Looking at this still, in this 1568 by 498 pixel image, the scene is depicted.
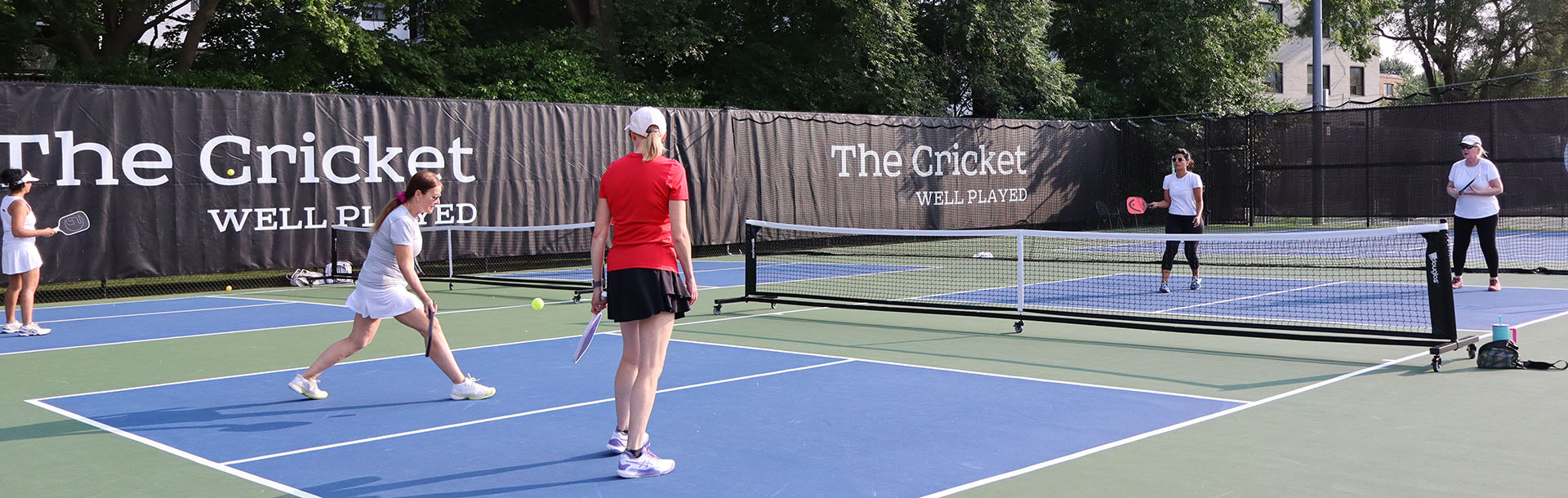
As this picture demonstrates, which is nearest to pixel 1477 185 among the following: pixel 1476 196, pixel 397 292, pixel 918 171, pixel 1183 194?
pixel 1476 196

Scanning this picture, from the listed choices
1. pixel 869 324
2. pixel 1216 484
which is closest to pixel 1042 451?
pixel 1216 484

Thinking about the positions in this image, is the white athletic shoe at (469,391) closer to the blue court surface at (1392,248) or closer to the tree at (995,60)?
the blue court surface at (1392,248)

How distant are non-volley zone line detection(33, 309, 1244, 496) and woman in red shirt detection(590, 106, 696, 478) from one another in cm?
25

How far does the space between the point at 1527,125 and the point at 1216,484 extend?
771 inches

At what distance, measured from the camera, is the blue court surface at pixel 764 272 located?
14.8 metres

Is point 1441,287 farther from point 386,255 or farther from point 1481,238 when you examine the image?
point 386,255

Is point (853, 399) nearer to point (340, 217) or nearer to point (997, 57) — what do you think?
point (340, 217)

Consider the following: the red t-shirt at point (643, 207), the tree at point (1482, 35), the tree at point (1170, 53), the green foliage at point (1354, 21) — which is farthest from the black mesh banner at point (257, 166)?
the tree at point (1482, 35)

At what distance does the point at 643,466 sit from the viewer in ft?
15.6

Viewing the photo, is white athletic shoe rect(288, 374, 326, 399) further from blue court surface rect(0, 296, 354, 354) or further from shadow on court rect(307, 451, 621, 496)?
blue court surface rect(0, 296, 354, 354)

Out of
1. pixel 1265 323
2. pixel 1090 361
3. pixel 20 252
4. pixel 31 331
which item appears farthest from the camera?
pixel 31 331

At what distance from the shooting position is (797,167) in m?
20.1

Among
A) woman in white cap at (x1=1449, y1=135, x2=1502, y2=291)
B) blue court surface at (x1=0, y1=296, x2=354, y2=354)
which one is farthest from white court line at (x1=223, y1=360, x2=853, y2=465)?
woman in white cap at (x1=1449, y1=135, x2=1502, y2=291)

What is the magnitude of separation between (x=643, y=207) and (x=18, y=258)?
7.49 metres
